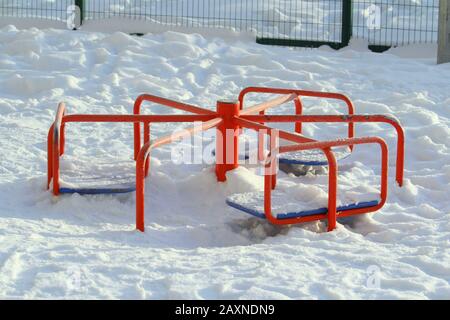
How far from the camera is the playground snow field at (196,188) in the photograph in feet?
16.7

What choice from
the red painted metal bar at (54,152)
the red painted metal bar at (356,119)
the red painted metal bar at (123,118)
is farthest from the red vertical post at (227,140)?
the red painted metal bar at (54,152)

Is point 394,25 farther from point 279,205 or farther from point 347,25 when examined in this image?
point 279,205

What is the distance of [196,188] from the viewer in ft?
22.7

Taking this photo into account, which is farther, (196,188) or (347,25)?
(347,25)

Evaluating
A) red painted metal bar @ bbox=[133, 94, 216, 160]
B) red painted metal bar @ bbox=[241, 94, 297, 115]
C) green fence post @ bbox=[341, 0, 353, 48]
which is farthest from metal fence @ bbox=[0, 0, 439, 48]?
red painted metal bar @ bbox=[133, 94, 216, 160]

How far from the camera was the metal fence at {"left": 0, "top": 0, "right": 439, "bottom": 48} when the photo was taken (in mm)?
12266

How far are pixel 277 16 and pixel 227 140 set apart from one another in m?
6.77

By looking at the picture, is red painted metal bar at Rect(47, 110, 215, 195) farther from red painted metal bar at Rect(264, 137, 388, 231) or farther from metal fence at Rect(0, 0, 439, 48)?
metal fence at Rect(0, 0, 439, 48)

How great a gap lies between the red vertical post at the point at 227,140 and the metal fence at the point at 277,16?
16.8 ft

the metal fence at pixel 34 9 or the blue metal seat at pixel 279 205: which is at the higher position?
the metal fence at pixel 34 9

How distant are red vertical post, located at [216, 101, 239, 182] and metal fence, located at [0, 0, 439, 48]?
5128 millimetres

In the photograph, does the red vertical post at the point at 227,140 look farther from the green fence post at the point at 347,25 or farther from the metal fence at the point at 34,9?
the metal fence at the point at 34,9

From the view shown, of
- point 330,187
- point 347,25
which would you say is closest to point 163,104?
point 330,187
